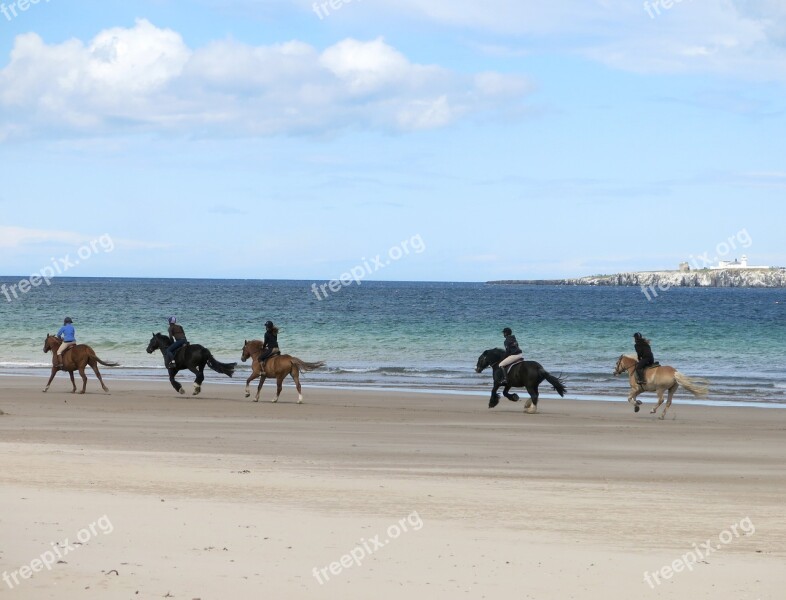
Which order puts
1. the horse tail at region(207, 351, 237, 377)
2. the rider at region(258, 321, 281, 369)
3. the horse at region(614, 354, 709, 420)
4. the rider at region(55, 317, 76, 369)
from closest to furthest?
the horse at region(614, 354, 709, 420) → the rider at region(258, 321, 281, 369) → the rider at region(55, 317, 76, 369) → the horse tail at region(207, 351, 237, 377)

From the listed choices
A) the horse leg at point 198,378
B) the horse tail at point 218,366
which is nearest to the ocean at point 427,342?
the horse leg at point 198,378

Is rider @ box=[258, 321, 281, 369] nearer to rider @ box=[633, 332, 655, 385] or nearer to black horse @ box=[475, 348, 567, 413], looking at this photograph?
black horse @ box=[475, 348, 567, 413]

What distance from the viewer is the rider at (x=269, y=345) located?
25125 mm

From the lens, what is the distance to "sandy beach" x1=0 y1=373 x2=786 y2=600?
7.79 m

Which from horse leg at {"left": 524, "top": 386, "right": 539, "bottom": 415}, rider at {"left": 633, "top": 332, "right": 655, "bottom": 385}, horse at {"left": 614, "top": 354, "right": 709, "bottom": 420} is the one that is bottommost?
horse leg at {"left": 524, "top": 386, "right": 539, "bottom": 415}

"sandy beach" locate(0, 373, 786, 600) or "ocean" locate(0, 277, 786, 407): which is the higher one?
"ocean" locate(0, 277, 786, 407)

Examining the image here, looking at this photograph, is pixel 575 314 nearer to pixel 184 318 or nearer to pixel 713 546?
pixel 184 318

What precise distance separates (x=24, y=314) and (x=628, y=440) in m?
71.7

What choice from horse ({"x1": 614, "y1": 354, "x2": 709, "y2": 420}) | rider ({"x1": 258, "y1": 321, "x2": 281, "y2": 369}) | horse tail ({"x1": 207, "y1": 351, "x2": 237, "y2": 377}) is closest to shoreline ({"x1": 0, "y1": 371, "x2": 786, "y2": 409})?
horse tail ({"x1": 207, "y1": 351, "x2": 237, "y2": 377})

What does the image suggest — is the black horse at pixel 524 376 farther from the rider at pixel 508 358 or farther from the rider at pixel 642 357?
the rider at pixel 642 357

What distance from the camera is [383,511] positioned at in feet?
34.4

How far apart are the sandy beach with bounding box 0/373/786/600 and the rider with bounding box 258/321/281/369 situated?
5006mm

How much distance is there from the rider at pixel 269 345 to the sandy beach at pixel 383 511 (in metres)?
5.01

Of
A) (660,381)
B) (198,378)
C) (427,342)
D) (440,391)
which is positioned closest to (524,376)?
(660,381)
